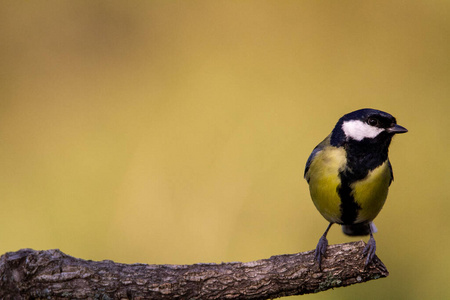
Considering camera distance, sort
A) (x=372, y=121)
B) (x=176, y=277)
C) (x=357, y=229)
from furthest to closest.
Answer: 1. (x=357, y=229)
2. (x=372, y=121)
3. (x=176, y=277)

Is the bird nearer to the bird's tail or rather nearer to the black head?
the black head

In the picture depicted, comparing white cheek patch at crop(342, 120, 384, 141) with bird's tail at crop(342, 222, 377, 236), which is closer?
white cheek patch at crop(342, 120, 384, 141)

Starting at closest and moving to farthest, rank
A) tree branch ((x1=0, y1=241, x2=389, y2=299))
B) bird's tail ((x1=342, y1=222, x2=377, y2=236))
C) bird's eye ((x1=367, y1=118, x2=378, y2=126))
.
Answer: tree branch ((x1=0, y1=241, x2=389, y2=299))
bird's eye ((x1=367, y1=118, x2=378, y2=126))
bird's tail ((x1=342, y1=222, x2=377, y2=236))

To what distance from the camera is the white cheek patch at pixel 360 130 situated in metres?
1.34

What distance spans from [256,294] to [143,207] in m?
1.42

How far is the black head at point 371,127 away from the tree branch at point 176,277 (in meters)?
0.27

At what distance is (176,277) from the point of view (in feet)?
4.01

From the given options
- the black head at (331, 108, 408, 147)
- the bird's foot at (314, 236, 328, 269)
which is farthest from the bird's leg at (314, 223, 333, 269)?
the black head at (331, 108, 408, 147)

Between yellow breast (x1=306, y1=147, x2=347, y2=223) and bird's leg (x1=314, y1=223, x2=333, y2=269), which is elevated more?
yellow breast (x1=306, y1=147, x2=347, y2=223)

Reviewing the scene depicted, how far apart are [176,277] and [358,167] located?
0.52 meters

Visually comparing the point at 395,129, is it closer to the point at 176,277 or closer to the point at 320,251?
the point at 320,251

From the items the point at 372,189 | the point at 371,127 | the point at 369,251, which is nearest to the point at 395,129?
the point at 371,127

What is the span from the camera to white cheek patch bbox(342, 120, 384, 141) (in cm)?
134

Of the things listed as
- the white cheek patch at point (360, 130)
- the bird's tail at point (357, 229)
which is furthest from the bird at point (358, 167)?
the bird's tail at point (357, 229)
